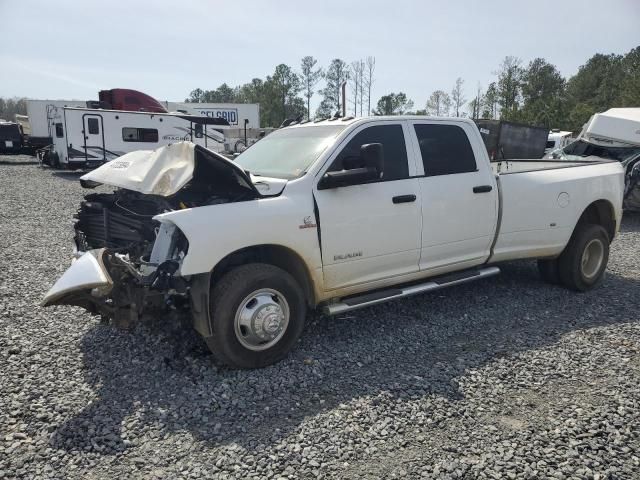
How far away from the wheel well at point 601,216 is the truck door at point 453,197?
1805mm

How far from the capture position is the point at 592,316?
512cm

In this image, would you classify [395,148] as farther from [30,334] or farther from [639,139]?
Answer: [639,139]

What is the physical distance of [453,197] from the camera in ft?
15.7

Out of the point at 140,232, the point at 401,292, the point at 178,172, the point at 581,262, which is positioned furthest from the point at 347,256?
the point at 581,262

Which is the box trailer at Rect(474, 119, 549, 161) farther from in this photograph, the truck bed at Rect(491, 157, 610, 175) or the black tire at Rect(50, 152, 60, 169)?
the black tire at Rect(50, 152, 60, 169)

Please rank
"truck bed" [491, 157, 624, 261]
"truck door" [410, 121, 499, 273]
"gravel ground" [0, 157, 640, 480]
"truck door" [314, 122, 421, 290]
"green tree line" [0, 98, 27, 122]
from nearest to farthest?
"gravel ground" [0, 157, 640, 480] → "truck door" [314, 122, 421, 290] → "truck door" [410, 121, 499, 273] → "truck bed" [491, 157, 624, 261] → "green tree line" [0, 98, 27, 122]

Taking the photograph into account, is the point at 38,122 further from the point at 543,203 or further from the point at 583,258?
the point at 583,258

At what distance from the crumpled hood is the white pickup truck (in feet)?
0.04

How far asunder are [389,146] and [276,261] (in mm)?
1532

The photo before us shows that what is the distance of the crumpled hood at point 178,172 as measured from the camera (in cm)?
375

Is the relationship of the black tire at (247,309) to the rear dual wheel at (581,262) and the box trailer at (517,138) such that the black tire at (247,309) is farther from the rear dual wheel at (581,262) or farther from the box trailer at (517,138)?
the box trailer at (517,138)

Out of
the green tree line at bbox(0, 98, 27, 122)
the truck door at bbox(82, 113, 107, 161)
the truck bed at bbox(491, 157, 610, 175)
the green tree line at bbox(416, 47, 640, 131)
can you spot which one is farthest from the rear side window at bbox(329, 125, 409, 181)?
the green tree line at bbox(0, 98, 27, 122)

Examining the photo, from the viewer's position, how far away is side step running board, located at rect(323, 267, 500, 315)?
4191mm

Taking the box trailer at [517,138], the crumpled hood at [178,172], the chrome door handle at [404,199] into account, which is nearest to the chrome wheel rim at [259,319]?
the crumpled hood at [178,172]
